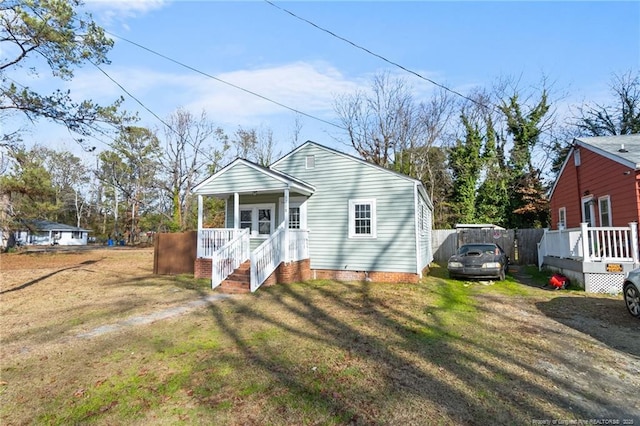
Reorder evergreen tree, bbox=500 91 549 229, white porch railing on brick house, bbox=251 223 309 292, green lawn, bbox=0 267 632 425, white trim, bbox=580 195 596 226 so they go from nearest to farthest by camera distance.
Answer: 1. green lawn, bbox=0 267 632 425
2. white porch railing on brick house, bbox=251 223 309 292
3. white trim, bbox=580 195 596 226
4. evergreen tree, bbox=500 91 549 229

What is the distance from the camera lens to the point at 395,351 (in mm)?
5113

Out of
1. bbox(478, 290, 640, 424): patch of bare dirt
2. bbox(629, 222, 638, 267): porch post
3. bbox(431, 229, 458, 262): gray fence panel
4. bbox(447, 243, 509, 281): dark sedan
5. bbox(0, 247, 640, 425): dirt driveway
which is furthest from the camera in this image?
bbox(431, 229, 458, 262): gray fence panel

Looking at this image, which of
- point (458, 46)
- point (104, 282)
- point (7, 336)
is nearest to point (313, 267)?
point (104, 282)

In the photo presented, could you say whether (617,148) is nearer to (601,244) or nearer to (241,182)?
(601,244)

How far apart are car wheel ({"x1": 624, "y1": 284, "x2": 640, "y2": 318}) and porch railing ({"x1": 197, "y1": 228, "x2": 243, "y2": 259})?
10114mm

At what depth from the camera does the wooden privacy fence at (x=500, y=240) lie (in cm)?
1884

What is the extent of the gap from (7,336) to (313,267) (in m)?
8.46

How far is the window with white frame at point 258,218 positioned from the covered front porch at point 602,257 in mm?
10013

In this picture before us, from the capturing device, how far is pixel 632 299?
696 cm

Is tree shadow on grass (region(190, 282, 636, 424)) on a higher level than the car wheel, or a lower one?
lower

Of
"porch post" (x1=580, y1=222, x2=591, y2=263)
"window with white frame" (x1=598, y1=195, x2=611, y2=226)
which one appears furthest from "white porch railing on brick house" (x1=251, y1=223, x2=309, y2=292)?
"window with white frame" (x1=598, y1=195, x2=611, y2=226)

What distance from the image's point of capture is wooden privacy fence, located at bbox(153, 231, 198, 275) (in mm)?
13312

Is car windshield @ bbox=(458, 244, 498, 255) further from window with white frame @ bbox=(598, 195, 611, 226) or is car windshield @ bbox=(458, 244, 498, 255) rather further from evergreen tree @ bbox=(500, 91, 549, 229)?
evergreen tree @ bbox=(500, 91, 549, 229)

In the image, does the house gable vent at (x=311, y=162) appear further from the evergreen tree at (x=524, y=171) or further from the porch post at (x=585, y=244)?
the evergreen tree at (x=524, y=171)
